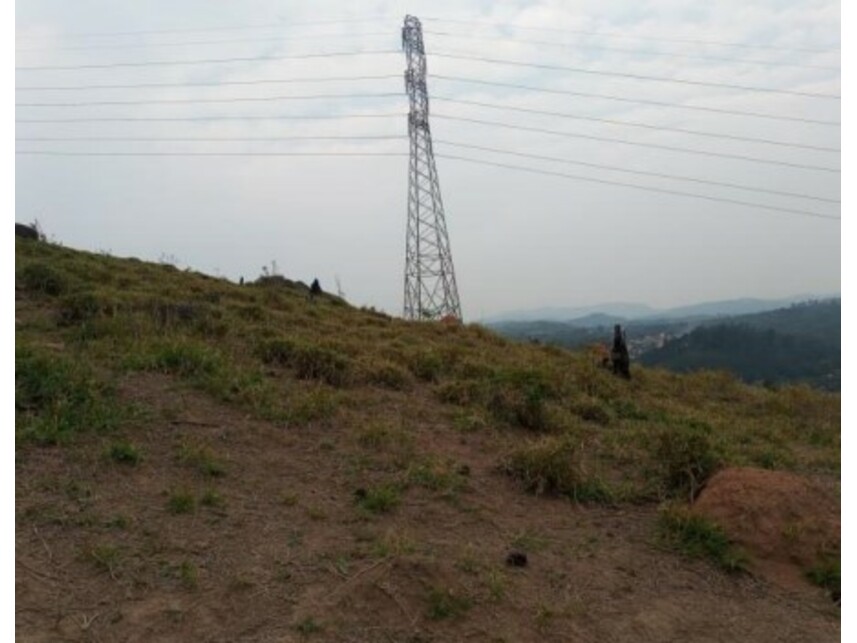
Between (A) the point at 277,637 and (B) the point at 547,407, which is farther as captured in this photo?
(B) the point at 547,407

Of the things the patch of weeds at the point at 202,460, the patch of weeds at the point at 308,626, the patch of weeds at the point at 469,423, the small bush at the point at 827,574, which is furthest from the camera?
the patch of weeds at the point at 469,423

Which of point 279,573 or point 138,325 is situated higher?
point 138,325

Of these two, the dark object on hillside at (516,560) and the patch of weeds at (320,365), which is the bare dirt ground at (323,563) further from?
the patch of weeds at (320,365)

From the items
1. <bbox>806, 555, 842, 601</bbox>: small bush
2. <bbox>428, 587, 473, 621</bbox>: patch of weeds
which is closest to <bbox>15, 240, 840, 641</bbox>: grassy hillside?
<bbox>428, 587, 473, 621</bbox>: patch of weeds

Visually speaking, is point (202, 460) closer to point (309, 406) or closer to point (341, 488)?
point (341, 488)

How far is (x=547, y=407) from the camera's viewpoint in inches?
295

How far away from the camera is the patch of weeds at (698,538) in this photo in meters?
4.96

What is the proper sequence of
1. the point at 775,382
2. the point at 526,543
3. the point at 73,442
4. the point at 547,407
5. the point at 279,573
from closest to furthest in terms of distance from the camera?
the point at 279,573 < the point at 526,543 < the point at 73,442 < the point at 547,407 < the point at 775,382

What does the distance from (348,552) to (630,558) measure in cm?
167

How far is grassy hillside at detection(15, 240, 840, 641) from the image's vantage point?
3.94 metres

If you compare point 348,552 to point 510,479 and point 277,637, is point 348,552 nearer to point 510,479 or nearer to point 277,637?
point 277,637

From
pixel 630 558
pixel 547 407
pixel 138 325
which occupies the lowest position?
pixel 630 558

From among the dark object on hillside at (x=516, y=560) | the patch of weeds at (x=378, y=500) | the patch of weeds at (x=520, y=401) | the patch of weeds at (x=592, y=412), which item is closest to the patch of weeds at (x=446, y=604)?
the dark object on hillside at (x=516, y=560)

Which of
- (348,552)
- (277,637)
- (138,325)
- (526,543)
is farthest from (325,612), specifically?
(138,325)
